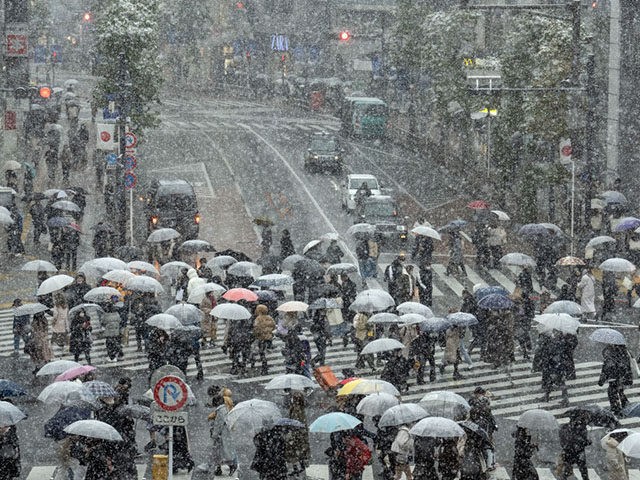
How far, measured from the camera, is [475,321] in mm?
26859

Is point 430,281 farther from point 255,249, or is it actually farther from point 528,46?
point 528,46

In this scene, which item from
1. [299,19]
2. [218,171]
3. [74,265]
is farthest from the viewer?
[299,19]

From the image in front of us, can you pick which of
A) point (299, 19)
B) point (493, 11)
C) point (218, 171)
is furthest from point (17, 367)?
point (299, 19)

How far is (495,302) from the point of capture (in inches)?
1078

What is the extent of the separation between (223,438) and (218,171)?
125 feet

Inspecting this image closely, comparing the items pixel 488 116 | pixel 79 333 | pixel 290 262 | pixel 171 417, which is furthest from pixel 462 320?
pixel 488 116

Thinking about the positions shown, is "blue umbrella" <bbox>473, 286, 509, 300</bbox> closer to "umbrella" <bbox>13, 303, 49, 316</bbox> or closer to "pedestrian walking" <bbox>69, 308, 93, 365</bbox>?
"pedestrian walking" <bbox>69, 308, 93, 365</bbox>

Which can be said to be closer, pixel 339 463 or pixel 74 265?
pixel 339 463

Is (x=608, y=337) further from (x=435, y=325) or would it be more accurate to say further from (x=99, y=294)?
(x=99, y=294)

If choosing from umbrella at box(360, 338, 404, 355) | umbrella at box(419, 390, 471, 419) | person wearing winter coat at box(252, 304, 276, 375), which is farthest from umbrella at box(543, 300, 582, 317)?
umbrella at box(419, 390, 471, 419)

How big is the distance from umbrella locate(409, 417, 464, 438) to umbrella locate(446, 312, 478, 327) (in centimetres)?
834

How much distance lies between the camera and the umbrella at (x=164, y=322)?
25922 mm

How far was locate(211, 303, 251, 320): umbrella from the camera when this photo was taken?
1067 inches

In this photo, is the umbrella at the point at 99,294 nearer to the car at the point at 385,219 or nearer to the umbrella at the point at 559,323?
the umbrella at the point at 559,323
